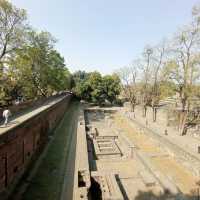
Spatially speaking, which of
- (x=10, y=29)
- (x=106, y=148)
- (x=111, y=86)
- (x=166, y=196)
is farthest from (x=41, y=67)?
(x=166, y=196)

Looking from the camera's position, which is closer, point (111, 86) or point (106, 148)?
point (106, 148)

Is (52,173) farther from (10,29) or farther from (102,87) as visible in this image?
(102,87)

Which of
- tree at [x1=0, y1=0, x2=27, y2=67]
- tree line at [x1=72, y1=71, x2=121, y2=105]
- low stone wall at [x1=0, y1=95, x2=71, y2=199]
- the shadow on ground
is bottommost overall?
the shadow on ground

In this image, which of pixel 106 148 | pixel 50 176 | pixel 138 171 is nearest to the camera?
pixel 50 176

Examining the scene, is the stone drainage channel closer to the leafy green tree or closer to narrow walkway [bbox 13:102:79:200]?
narrow walkway [bbox 13:102:79:200]

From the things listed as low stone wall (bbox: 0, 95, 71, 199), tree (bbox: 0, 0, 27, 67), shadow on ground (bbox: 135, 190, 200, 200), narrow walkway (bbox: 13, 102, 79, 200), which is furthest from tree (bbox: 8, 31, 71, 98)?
shadow on ground (bbox: 135, 190, 200, 200)

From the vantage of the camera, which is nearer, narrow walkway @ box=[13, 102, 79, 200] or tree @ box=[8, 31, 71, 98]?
narrow walkway @ box=[13, 102, 79, 200]

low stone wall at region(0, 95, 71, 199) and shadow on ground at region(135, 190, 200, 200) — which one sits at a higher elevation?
low stone wall at region(0, 95, 71, 199)

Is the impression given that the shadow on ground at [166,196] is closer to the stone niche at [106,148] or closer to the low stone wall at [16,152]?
the stone niche at [106,148]

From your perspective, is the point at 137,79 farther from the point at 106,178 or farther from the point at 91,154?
the point at 106,178

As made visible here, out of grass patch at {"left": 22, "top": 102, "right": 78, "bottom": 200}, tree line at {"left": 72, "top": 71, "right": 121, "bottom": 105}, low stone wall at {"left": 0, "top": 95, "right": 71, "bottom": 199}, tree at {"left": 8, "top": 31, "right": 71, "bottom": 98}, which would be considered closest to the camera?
low stone wall at {"left": 0, "top": 95, "right": 71, "bottom": 199}

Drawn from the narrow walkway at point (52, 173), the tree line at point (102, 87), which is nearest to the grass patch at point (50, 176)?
the narrow walkway at point (52, 173)

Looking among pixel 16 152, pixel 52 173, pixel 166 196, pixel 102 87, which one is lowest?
pixel 166 196

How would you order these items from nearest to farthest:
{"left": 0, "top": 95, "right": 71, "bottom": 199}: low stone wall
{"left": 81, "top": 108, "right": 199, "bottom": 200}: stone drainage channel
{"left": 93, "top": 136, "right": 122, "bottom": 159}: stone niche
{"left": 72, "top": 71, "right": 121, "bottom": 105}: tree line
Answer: {"left": 0, "top": 95, "right": 71, "bottom": 199}: low stone wall
{"left": 81, "top": 108, "right": 199, "bottom": 200}: stone drainage channel
{"left": 93, "top": 136, "right": 122, "bottom": 159}: stone niche
{"left": 72, "top": 71, "right": 121, "bottom": 105}: tree line
